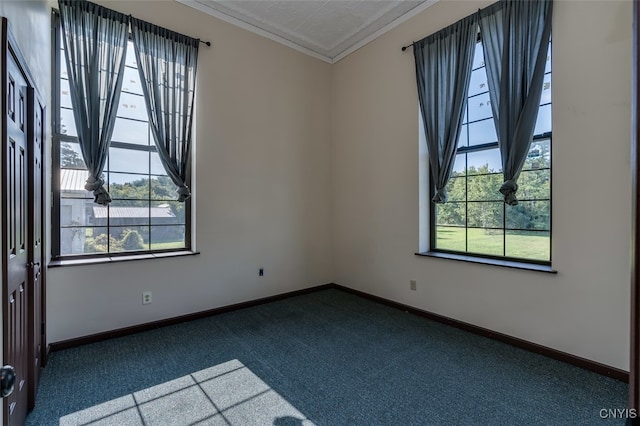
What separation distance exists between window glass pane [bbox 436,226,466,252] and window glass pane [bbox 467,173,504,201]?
0.38 metres

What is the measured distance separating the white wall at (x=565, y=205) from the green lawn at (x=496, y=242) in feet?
0.64

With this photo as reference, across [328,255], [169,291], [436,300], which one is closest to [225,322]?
[169,291]

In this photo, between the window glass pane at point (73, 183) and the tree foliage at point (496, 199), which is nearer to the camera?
the tree foliage at point (496, 199)

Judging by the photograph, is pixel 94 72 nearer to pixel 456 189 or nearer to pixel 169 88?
pixel 169 88

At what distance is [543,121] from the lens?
2699 millimetres

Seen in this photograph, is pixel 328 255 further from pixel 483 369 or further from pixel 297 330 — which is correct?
pixel 483 369

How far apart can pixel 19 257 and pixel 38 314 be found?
898 millimetres

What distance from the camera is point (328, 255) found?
185 inches

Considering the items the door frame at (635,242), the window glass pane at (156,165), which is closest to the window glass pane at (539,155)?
the door frame at (635,242)

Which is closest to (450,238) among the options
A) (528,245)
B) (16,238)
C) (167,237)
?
(528,245)

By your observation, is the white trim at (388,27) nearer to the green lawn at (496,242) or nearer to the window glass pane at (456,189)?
the window glass pane at (456,189)

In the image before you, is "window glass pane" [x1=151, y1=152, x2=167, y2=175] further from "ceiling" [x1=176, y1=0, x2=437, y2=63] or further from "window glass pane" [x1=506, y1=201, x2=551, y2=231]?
"window glass pane" [x1=506, y1=201, x2=551, y2=231]

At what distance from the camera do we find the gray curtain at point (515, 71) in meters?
2.58

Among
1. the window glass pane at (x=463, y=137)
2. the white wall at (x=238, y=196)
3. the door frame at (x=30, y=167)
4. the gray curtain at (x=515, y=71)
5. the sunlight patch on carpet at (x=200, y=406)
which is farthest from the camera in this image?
the window glass pane at (x=463, y=137)
